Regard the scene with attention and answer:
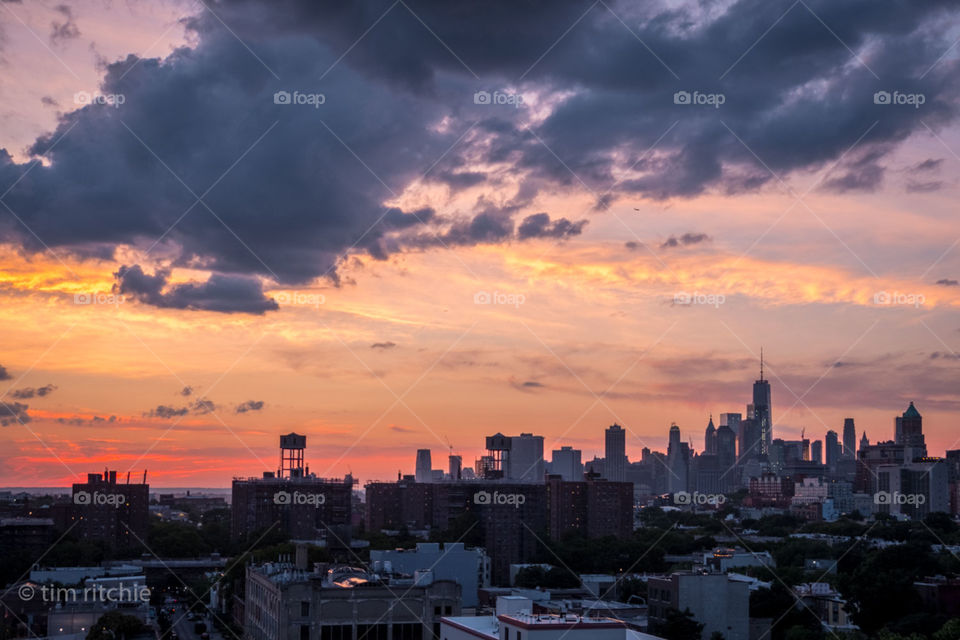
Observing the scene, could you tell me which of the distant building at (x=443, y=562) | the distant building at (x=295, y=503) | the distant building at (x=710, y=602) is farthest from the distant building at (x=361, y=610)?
the distant building at (x=295, y=503)

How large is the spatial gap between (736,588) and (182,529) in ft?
319

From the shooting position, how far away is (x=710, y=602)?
5962 cm

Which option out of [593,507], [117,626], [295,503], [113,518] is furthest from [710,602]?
[593,507]

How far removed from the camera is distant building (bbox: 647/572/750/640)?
59250 mm

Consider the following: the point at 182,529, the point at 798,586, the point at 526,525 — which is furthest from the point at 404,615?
the point at 182,529

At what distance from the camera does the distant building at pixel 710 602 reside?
5925 cm

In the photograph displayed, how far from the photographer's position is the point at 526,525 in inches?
4643

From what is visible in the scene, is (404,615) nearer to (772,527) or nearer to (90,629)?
(90,629)

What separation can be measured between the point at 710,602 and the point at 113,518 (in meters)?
92.7

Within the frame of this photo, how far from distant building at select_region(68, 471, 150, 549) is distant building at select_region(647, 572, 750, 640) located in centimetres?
8415

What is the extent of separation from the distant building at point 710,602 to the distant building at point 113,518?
276ft

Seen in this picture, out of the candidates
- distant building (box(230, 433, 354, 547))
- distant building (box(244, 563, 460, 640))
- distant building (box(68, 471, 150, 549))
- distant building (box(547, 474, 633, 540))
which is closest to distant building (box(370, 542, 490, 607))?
distant building (box(244, 563, 460, 640))

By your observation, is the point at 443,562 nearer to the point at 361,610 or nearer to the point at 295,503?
the point at 361,610

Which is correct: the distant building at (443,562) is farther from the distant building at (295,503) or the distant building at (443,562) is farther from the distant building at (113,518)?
the distant building at (113,518)
